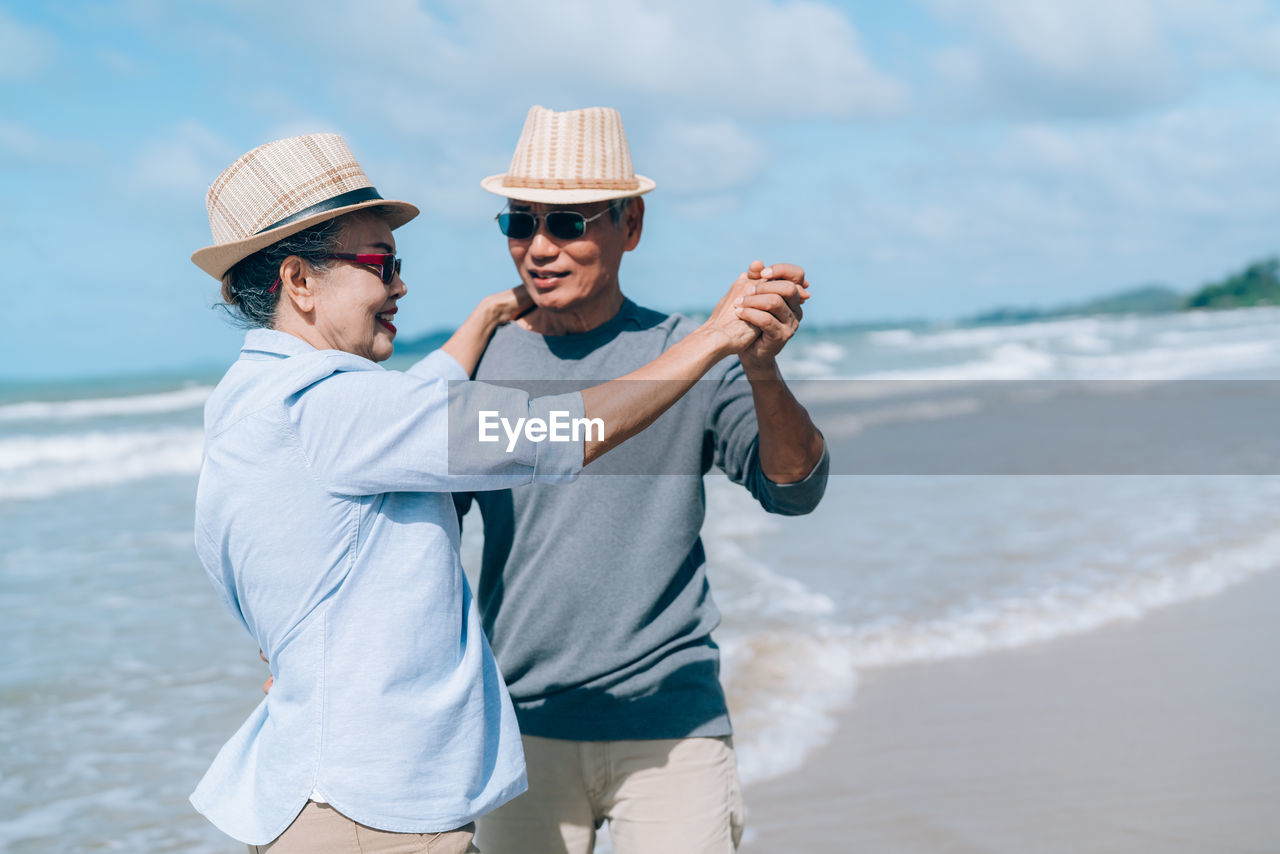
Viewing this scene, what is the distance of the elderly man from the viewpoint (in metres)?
2.45

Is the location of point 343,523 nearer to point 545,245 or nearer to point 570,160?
point 545,245

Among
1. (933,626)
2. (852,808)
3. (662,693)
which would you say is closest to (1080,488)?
(933,626)

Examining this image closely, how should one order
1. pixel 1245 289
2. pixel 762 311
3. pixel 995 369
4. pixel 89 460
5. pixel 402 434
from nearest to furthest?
pixel 402 434
pixel 762 311
pixel 89 460
pixel 995 369
pixel 1245 289

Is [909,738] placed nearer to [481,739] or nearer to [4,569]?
[481,739]

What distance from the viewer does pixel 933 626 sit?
6.47m

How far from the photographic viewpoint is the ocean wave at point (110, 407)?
79.9 feet

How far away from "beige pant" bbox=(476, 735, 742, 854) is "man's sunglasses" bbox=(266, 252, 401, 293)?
1161mm

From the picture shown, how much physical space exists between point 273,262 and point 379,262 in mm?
181

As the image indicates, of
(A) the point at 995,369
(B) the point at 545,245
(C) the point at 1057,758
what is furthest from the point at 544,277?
(A) the point at 995,369

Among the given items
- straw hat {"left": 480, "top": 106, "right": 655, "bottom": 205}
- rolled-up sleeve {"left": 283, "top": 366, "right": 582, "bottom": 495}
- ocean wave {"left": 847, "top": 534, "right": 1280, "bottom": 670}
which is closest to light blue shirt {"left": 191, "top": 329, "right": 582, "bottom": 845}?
rolled-up sleeve {"left": 283, "top": 366, "right": 582, "bottom": 495}

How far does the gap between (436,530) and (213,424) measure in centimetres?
41

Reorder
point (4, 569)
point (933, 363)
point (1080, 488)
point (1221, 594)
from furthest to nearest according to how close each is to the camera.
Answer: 1. point (933, 363)
2. point (1080, 488)
3. point (4, 569)
4. point (1221, 594)

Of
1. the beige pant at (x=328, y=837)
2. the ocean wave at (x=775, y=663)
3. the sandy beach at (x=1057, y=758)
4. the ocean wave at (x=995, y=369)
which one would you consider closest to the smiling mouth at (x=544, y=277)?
the beige pant at (x=328, y=837)

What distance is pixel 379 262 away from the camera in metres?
1.95
